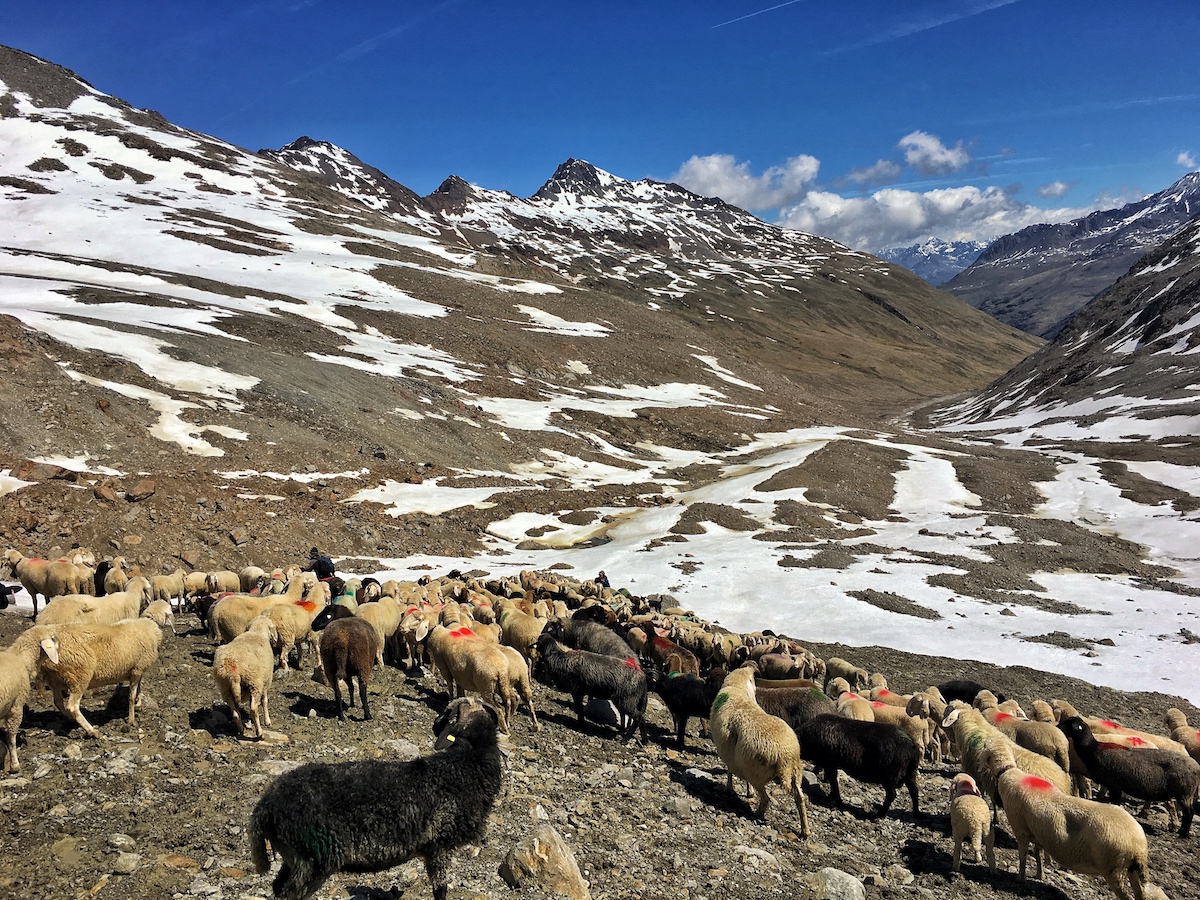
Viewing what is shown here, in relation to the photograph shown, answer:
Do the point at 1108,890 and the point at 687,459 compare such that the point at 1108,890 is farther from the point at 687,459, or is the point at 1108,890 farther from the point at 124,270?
the point at 124,270

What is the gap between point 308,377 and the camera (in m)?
49.9

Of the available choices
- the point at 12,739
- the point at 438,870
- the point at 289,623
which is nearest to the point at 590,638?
the point at 289,623

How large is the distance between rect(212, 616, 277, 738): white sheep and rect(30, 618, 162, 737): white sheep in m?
1.08

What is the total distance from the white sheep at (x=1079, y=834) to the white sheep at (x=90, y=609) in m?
14.8

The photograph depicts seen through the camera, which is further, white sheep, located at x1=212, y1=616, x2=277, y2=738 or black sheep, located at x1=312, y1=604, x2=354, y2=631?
black sheep, located at x1=312, y1=604, x2=354, y2=631

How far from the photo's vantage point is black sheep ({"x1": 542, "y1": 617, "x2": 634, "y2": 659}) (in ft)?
50.9

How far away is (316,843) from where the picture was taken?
19.6 feet

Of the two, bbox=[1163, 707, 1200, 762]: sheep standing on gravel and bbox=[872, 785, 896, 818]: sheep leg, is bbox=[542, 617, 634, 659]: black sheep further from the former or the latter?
bbox=[1163, 707, 1200, 762]: sheep standing on gravel

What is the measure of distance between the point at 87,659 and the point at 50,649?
1.84 feet

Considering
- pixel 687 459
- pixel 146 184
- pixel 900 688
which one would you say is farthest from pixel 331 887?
pixel 146 184

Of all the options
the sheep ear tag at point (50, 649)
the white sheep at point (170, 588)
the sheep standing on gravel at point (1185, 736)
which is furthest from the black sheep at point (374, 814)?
the white sheep at point (170, 588)

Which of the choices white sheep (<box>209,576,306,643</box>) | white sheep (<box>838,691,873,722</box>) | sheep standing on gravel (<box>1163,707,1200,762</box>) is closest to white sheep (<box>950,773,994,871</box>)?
white sheep (<box>838,691,873,722</box>)

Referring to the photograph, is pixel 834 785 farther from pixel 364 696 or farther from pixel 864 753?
pixel 364 696

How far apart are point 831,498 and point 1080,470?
1058 inches
